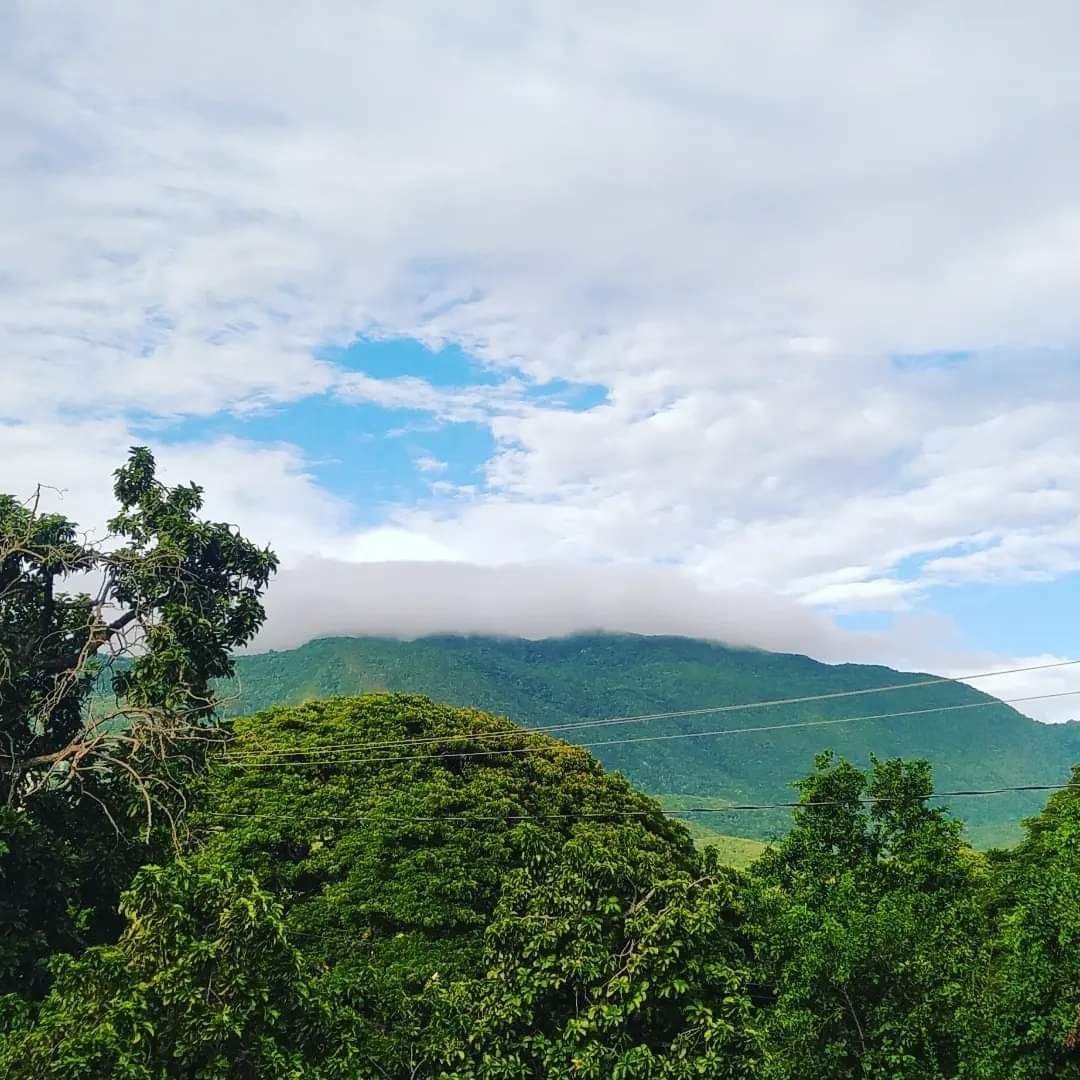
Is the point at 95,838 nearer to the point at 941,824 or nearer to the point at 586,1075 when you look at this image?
the point at 586,1075

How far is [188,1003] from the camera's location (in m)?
10.9

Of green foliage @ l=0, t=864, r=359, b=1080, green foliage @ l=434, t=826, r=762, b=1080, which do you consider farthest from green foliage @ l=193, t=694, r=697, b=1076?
green foliage @ l=0, t=864, r=359, b=1080

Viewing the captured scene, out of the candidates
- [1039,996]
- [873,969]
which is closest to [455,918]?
[873,969]

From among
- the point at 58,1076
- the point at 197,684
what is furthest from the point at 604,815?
the point at 58,1076

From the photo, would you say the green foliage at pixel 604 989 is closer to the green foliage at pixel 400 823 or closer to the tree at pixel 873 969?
the green foliage at pixel 400 823

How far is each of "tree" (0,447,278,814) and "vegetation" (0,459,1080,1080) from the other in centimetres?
10

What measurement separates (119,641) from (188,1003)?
29.4 feet

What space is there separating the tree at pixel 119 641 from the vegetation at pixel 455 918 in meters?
0.10

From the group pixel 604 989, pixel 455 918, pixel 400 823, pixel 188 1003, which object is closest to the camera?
pixel 188 1003

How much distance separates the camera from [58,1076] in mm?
10156

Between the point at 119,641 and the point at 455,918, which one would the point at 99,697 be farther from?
the point at 455,918

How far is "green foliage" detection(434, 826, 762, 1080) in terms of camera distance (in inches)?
512

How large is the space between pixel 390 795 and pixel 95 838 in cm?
880

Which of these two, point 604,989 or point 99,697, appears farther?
point 99,697
